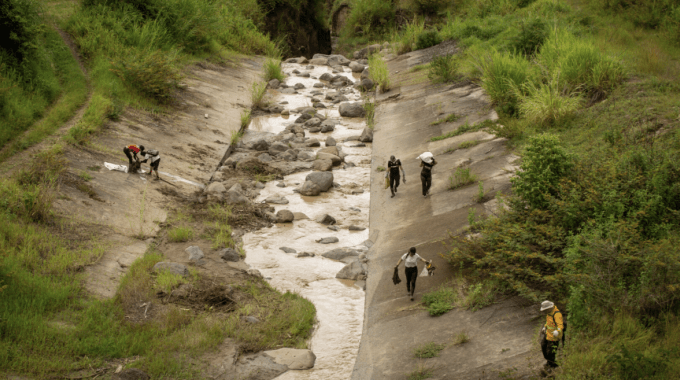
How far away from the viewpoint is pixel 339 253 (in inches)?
496

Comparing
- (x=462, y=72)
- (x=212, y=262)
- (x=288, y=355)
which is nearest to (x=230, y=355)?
(x=288, y=355)

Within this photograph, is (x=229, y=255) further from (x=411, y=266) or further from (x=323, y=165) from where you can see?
(x=323, y=165)

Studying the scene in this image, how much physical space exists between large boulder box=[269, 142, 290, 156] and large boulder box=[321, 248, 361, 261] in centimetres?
746

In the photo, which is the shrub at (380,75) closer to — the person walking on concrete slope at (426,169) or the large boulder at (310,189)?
the large boulder at (310,189)

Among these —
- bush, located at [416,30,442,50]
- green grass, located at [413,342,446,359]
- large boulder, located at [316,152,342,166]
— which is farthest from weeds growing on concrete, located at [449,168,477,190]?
bush, located at [416,30,442,50]

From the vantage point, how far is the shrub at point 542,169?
9.73 meters

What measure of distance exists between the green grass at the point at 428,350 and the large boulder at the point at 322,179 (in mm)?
8456

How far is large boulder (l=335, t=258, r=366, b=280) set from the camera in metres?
11.6

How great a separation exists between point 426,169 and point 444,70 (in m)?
10.9

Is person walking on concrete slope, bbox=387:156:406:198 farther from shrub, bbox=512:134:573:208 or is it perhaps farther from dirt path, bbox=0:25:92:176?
dirt path, bbox=0:25:92:176

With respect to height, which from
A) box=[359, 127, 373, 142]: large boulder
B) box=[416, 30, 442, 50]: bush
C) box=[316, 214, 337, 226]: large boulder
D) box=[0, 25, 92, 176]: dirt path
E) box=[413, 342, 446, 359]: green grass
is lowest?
box=[359, 127, 373, 142]: large boulder

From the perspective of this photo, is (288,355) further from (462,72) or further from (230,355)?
(462,72)

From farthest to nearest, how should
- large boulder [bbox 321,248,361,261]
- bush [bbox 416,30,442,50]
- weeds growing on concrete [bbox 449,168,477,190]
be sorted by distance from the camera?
bush [bbox 416,30,442,50]
weeds growing on concrete [bbox 449,168,477,190]
large boulder [bbox 321,248,361,261]

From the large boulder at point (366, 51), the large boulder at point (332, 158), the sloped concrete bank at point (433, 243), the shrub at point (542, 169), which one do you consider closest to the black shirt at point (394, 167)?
the sloped concrete bank at point (433, 243)
